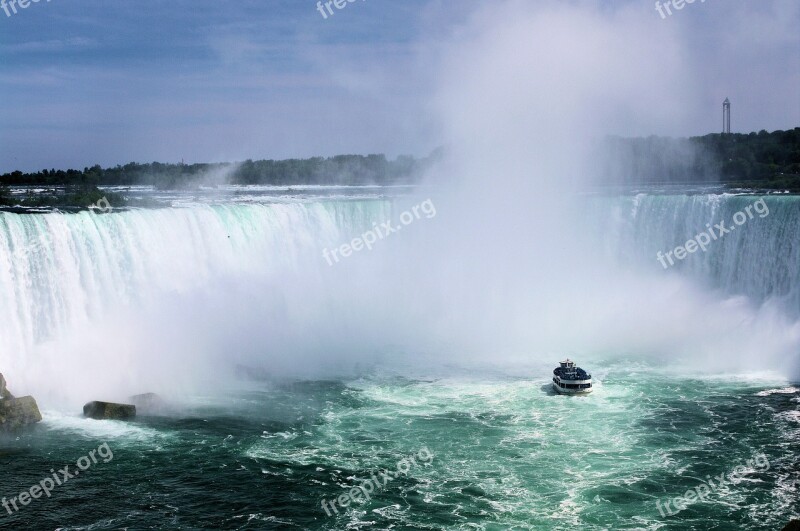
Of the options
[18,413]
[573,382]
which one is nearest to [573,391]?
[573,382]

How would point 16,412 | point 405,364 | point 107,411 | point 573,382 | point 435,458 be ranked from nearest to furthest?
point 435,458 < point 16,412 < point 107,411 < point 573,382 < point 405,364

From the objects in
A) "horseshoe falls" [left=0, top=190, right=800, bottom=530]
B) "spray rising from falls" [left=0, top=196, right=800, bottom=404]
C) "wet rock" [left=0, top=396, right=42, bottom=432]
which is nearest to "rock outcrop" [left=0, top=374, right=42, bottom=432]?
"wet rock" [left=0, top=396, right=42, bottom=432]

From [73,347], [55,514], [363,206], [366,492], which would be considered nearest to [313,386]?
[73,347]

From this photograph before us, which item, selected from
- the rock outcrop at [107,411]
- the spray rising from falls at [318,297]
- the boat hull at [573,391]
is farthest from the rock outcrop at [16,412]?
the boat hull at [573,391]

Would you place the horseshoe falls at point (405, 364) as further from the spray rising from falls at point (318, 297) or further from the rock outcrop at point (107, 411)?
the rock outcrop at point (107, 411)

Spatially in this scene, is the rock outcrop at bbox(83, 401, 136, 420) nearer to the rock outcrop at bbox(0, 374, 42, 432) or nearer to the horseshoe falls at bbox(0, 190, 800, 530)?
the horseshoe falls at bbox(0, 190, 800, 530)

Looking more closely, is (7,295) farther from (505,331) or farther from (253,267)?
(505,331)

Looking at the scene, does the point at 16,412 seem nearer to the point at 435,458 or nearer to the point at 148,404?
the point at 148,404
